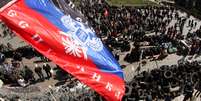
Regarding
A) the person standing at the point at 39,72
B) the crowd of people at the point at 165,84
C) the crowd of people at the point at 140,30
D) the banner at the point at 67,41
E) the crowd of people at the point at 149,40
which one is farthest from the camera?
the crowd of people at the point at 140,30

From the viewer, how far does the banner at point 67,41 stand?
1007 cm

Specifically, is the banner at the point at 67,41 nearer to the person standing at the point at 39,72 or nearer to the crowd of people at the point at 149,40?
the crowd of people at the point at 149,40

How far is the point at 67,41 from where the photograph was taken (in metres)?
10.9

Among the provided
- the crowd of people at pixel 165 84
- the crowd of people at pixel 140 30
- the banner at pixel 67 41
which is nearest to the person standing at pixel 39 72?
the crowd of people at pixel 140 30

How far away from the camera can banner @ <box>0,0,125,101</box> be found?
33.0 ft

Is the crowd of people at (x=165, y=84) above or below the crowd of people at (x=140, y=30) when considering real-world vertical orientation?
below

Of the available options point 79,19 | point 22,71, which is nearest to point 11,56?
point 22,71

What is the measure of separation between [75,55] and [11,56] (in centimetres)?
4170

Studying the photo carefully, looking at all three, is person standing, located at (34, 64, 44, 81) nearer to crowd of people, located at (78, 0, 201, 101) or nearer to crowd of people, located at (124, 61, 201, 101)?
crowd of people, located at (78, 0, 201, 101)

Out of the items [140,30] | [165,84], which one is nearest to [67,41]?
→ [165,84]

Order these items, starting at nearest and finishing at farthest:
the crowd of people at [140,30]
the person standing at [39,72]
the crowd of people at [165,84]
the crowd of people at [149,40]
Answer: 1. the crowd of people at [165,84]
2. the crowd of people at [149,40]
3. the person standing at [39,72]
4. the crowd of people at [140,30]

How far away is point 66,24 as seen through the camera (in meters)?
11.1

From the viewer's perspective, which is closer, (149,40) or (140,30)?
(149,40)

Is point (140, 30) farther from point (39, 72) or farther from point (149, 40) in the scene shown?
point (39, 72)
